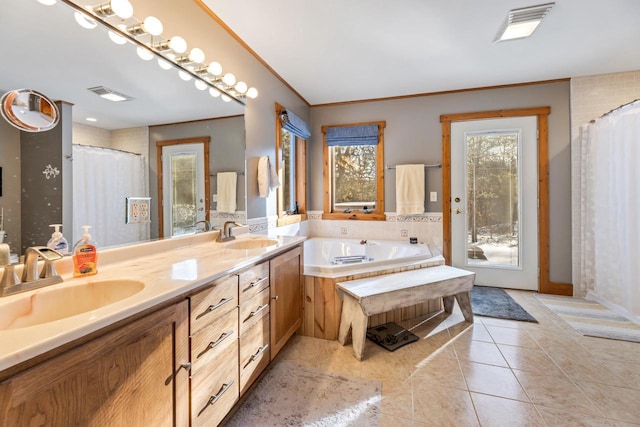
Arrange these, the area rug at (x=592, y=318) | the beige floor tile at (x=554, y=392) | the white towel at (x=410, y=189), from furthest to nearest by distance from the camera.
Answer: the white towel at (x=410, y=189) → the area rug at (x=592, y=318) → the beige floor tile at (x=554, y=392)

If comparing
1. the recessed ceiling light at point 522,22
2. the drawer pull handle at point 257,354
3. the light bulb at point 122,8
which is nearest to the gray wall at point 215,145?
the light bulb at point 122,8

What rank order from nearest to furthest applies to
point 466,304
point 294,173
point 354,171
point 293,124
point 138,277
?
point 138,277
point 466,304
point 293,124
point 294,173
point 354,171

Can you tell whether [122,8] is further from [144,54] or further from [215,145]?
[215,145]

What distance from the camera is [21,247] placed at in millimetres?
1064

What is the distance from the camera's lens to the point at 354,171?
3816 mm

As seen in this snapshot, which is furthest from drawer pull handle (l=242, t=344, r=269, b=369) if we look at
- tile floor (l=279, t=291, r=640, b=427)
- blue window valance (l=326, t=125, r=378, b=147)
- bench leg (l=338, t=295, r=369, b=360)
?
blue window valance (l=326, t=125, r=378, b=147)

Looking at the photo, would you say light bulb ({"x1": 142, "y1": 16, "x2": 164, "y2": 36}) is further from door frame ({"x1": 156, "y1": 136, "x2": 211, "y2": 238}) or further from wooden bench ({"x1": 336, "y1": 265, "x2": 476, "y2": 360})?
wooden bench ({"x1": 336, "y1": 265, "x2": 476, "y2": 360})

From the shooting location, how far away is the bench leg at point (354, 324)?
76.6 inches

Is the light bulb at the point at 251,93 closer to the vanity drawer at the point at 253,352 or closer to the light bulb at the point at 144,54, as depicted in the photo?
the light bulb at the point at 144,54

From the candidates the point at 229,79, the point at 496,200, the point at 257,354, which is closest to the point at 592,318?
the point at 496,200

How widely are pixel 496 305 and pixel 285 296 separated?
218 cm

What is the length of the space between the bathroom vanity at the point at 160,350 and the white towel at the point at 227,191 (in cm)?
44

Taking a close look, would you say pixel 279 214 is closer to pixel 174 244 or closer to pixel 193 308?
pixel 174 244

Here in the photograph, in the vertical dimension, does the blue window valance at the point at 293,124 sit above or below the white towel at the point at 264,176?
above
